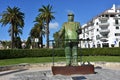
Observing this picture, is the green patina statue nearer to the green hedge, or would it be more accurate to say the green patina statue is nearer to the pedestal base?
the pedestal base

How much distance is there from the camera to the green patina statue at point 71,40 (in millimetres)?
15484

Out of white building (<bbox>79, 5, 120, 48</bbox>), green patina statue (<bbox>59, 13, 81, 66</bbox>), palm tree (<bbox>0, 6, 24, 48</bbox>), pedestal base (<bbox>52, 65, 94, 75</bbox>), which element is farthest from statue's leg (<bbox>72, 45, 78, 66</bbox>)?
white building (<bbox>79, 5, 120, 48</bbox>)

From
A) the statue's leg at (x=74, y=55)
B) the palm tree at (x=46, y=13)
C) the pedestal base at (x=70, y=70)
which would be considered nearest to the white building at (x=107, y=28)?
the palm tree at (x=46, y=13)

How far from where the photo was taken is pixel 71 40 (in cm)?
1536

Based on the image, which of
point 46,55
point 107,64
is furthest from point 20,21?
point 107,64

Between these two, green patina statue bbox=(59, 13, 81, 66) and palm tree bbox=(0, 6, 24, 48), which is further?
palm tree bbox=(0, 6, 24, 48)

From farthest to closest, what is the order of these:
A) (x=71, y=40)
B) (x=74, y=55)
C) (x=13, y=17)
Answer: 1. (x=13, y=17)
2. (x=74, y=55)
3. (x=71, y=40)

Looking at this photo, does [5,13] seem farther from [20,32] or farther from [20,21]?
[20,32]

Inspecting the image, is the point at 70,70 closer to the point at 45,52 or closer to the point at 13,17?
the point at 45,52

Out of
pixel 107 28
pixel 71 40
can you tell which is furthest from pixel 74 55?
pixel 107 28

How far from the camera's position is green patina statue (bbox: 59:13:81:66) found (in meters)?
15.5

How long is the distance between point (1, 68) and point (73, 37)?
22.3 feet

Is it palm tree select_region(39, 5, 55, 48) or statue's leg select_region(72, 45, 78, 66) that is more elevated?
palm tree select_region(39, 5, 55, 48)

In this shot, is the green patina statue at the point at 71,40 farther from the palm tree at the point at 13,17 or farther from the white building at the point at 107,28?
the white building at the point at 107,28
